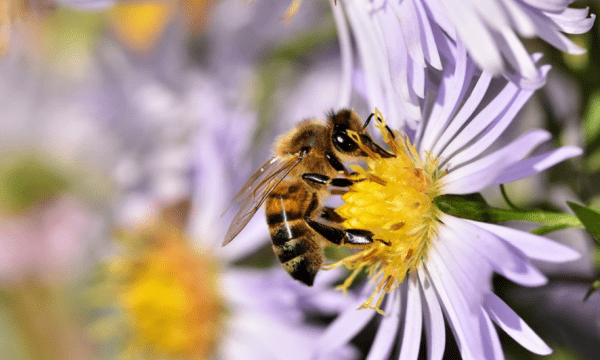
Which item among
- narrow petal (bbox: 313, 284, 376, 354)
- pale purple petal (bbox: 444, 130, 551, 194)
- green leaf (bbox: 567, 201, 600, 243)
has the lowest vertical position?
green leaf (bbox: 567, 201, 600, 243)

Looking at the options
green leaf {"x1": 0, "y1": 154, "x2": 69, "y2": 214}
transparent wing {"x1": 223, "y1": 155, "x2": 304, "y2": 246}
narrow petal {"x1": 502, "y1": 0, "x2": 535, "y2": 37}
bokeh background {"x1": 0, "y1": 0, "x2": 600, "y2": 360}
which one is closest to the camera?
narrow petal {"x1": 502, "y1": 0, "x2": 535, "y2": 37}

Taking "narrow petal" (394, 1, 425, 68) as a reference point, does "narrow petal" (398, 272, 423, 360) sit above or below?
below

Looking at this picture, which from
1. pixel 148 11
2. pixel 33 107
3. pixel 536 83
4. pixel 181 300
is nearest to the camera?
pixel 536 83

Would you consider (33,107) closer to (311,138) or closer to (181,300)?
(181,300)

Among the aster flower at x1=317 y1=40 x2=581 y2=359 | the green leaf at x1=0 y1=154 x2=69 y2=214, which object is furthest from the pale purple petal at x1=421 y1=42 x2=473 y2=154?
the green leaf at x1=0 y1=154 x2=69 y2=214

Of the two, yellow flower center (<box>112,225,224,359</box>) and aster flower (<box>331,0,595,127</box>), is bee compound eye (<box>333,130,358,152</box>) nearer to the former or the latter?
aster flower (<box>331,0,595,127</box>)

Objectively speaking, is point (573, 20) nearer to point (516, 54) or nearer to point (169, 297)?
point (516, 54)

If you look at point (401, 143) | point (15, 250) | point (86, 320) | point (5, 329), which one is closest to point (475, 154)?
point (401, 143)

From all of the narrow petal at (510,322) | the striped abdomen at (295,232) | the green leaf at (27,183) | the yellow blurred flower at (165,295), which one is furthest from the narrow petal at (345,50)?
the green leaf at (27,183)
